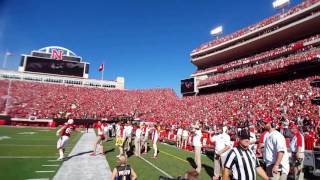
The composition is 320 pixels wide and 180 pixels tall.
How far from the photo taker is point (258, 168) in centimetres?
496

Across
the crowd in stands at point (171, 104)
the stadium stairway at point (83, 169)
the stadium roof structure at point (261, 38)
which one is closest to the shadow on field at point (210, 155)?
the crowd in stands at point (171, 104)

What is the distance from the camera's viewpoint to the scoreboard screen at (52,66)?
6700 centimetres

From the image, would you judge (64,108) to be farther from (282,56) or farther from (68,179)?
(68,179)

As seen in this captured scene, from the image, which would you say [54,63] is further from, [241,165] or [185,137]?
[241,165]

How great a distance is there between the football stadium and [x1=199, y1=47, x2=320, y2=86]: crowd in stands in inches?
8.7

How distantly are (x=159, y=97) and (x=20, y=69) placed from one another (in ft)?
118

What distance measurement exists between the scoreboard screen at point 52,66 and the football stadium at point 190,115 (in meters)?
0.25

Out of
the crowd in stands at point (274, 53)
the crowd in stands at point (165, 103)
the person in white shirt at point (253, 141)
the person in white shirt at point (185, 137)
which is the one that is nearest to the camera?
the person in white shirt at point (253, 141)

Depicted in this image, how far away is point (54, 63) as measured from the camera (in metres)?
68.1

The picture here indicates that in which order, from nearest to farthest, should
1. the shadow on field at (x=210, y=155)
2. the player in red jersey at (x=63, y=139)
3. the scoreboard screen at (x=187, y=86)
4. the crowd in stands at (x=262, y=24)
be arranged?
the player in red jersey at (x=63, y=139)
the shadow on field at (x=210, y=155)
the crowd in stands at (x=262, y=24)
the scoreboard screen at (x=187, y=86)

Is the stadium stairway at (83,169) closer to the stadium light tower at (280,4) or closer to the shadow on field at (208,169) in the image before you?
the shadow on field at (208,169)

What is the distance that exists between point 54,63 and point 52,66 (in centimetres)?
96

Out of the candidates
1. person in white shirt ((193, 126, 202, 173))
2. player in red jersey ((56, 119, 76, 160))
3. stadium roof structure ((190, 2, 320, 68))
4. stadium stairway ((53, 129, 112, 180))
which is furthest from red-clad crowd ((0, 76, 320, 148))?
player in red jersey ((56, 119, 76, 160))

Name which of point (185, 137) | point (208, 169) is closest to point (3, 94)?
point (185, 137)
